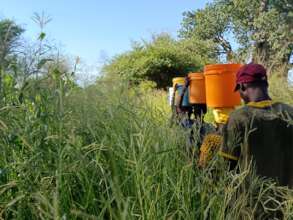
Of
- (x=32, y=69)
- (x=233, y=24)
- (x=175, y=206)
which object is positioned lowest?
(x=175, y=206)

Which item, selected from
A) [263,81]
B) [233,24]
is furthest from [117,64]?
[263,81]

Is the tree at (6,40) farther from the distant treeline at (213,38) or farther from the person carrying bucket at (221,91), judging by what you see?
the distant treeline at (213,38)

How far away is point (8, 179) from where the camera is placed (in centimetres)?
188

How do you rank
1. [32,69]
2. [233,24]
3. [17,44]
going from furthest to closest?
[233,24] < [17,44] < [32,69]

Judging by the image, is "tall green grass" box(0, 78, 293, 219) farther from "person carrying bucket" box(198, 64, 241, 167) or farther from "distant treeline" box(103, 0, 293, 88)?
"distant treeline" box(103, 0, 293, 88)

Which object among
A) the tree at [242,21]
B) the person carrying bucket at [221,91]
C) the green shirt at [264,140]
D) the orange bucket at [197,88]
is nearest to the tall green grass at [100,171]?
the green shirt at [264,140]

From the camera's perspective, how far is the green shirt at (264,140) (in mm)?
2400

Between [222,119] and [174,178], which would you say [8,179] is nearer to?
[174,178]

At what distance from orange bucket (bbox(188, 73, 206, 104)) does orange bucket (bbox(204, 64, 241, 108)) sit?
0.19 meters

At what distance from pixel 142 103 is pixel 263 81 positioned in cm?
69

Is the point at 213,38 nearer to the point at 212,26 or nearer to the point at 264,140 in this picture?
the point at 212,26

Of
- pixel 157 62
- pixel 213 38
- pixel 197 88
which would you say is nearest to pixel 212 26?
pixel 213 38

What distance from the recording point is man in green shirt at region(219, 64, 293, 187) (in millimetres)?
2400

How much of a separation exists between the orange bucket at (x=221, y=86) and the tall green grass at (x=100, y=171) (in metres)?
1.35
